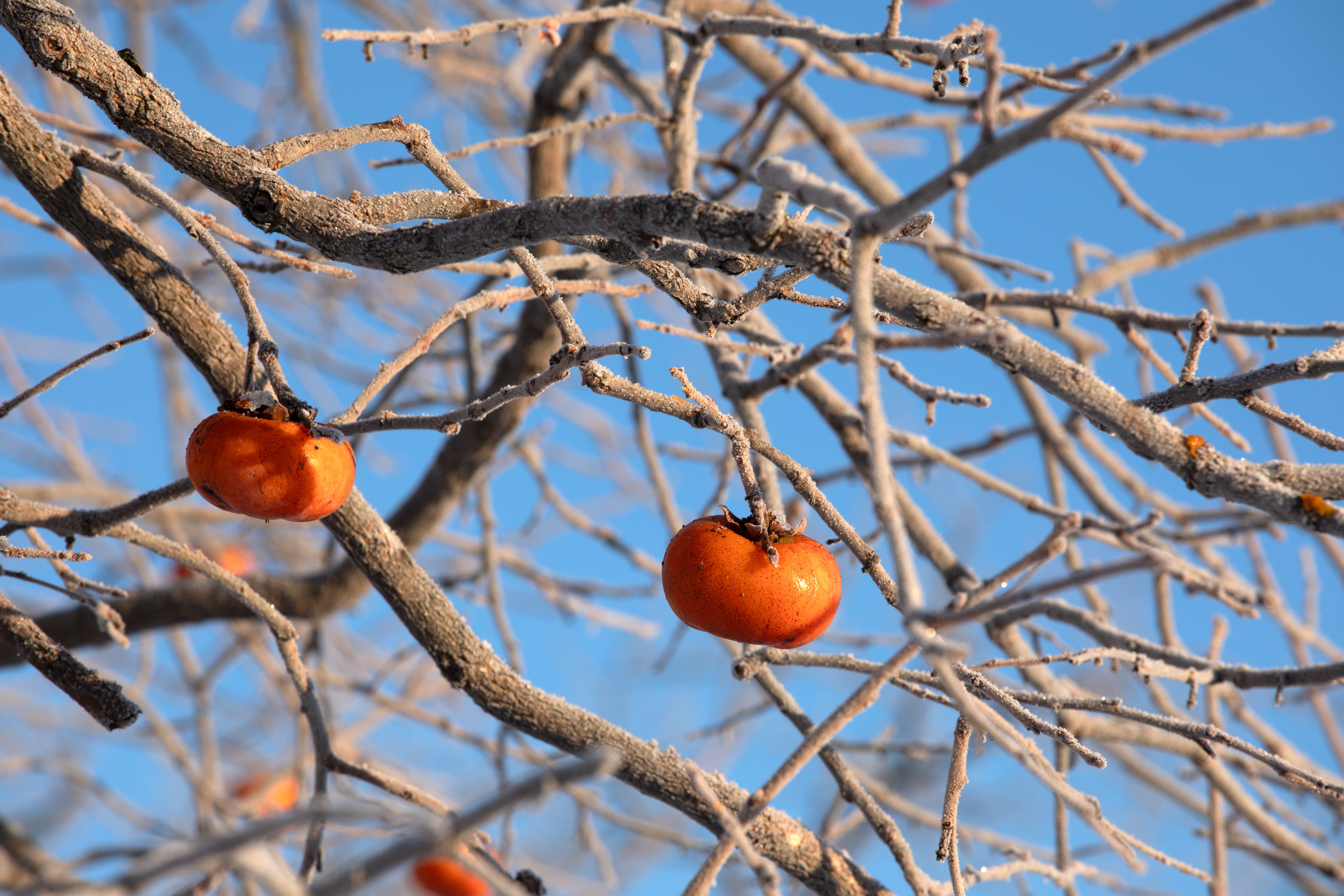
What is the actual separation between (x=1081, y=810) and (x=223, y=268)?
114 centimetres

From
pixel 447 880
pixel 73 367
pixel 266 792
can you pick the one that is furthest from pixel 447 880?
pixel 73 367

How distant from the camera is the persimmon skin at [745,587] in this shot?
1234 millimetres

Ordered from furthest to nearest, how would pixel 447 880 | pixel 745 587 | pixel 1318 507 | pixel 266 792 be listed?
pixel 266 792 → pixel 447 880 → pixel 745 587 → pixel 1318 507

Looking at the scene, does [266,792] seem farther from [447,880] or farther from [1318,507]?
[1318,507]

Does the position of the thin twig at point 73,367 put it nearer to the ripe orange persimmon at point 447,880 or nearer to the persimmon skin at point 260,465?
the persimmon skin at point 260,465

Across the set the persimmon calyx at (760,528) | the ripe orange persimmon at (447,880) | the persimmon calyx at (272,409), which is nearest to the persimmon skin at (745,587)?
the persimmon calyx at (760,528)

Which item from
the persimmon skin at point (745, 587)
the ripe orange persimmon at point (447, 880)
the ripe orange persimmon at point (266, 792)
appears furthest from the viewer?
the ripe orange persimmon at point (266, 792)

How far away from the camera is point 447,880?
343cm

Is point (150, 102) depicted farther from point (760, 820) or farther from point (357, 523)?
point (760, 820)

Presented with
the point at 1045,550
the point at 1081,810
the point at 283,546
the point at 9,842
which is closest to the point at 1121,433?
the point at 1045,550

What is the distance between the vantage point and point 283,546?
4258mm

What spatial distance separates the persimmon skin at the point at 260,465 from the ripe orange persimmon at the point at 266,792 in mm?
2019

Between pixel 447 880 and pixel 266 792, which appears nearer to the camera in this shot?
pixel 447 880

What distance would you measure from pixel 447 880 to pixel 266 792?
100 cm
